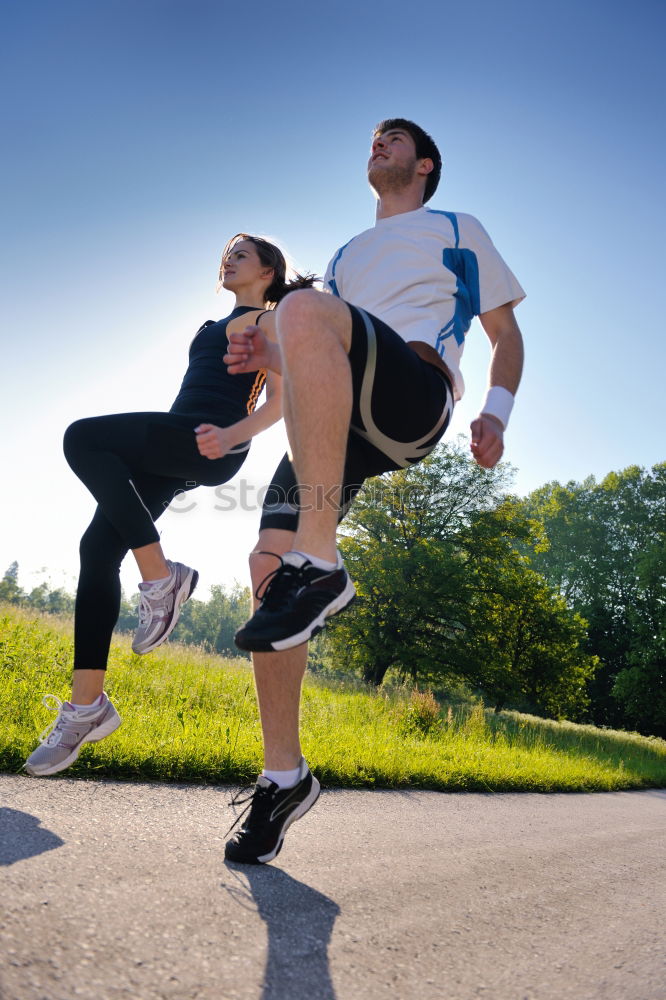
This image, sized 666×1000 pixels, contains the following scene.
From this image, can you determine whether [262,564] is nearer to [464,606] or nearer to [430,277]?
[430,277]

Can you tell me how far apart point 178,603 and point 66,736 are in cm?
70

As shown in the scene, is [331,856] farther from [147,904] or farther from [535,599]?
[535,599]

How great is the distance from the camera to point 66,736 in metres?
2.49

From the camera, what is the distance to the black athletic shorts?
190cm

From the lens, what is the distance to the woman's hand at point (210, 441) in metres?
2.74

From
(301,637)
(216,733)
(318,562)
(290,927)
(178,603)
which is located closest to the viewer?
(290,927)

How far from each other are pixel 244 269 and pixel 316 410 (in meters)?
2.07

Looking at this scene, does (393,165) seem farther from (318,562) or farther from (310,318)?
(318,562)

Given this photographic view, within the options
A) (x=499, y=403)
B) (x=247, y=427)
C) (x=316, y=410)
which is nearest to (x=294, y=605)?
(x=316, y=410)

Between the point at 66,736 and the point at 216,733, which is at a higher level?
the point at 66,736

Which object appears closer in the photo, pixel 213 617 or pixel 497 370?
pixel 497 370

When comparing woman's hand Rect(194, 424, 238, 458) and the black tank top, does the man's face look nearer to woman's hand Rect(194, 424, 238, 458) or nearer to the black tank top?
the black tank top

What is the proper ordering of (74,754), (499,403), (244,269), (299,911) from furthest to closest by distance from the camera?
1. (244,269)
2. (74,754)
3. (499,403)
4. (299,911)

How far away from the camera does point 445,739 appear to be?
8.30 m
